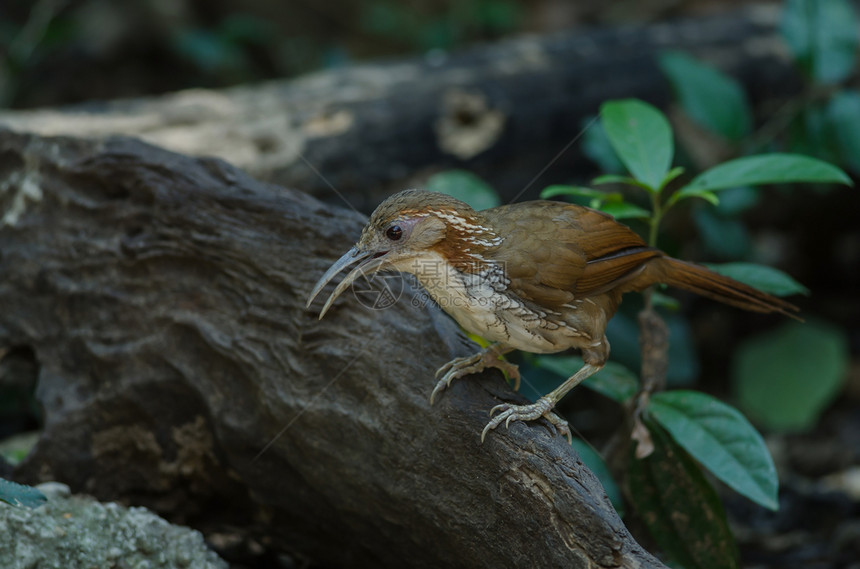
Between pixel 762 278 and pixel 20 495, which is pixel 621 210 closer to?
pixel 762 278

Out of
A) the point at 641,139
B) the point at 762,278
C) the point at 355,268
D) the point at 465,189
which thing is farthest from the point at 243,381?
the point at 762,278

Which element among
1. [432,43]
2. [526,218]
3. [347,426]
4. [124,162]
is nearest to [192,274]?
[124,162]

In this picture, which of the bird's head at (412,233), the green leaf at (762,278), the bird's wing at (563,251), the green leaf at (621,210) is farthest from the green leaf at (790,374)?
the bird's head at (412,233)

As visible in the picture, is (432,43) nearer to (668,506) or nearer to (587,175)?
(587,175)

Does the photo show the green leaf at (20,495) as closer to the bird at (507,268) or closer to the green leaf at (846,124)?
the bird at (507,268)

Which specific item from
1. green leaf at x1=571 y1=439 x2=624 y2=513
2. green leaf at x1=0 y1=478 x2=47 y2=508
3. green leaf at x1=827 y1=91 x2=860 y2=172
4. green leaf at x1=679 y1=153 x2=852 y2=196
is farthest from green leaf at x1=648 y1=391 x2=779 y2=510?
green leaf at x1=827 y1=91 x2=860 y2=172
